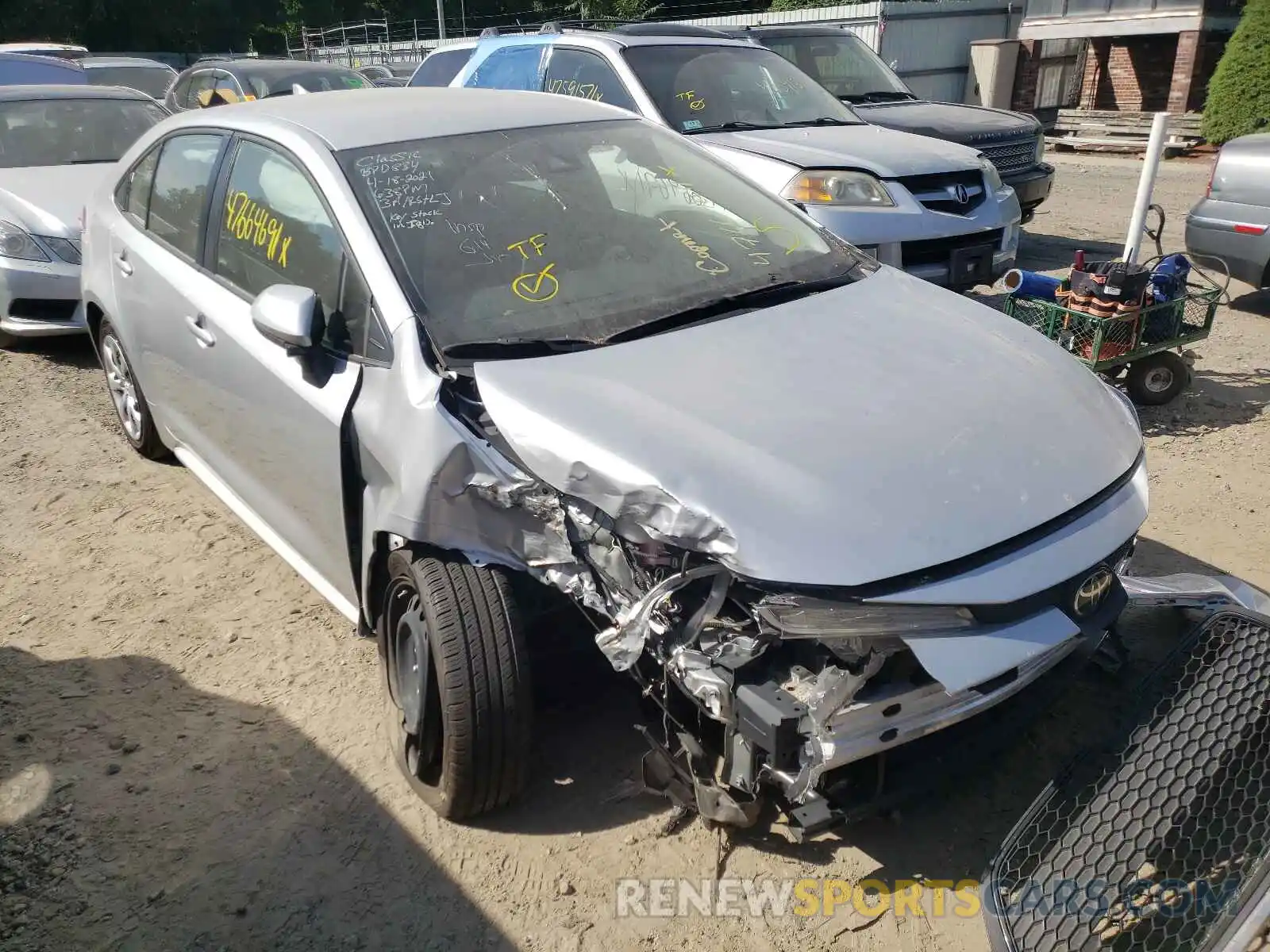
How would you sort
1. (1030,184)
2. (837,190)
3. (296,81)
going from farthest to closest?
(296,81)
(1030,184)
(837,190)

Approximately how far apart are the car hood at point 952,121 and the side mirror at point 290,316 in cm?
617

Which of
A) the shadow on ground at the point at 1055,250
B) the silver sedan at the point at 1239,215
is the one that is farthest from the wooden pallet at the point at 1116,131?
the silver sedan at the point at 1239,215

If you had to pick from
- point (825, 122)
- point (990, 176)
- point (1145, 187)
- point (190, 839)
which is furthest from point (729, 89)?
point (190, 839)

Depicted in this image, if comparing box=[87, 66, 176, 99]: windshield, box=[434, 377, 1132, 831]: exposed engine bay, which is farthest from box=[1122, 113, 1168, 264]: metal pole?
box=[87, 66, 176, 99]: windshield

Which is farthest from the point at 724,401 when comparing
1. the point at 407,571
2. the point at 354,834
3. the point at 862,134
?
the point at 862,134

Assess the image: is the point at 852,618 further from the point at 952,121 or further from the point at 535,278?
the point at 952,121

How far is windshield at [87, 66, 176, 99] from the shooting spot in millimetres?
14781

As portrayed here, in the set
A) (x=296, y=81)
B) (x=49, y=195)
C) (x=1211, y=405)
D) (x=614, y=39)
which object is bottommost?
(x=1211, y=405)

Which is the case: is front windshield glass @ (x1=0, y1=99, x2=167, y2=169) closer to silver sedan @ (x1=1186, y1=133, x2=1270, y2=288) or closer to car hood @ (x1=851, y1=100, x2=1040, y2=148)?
car hood @ (x1=851, y1=100, x2=1040, y2=148)

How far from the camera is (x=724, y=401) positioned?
2467 mm

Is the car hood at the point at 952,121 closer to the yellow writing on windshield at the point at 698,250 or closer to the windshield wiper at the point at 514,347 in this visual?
the yellow writing on windshield at the point at 698,250

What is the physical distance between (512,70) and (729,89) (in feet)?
5.39

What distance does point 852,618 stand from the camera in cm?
206

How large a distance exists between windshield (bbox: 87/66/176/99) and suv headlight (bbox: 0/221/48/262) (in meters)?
9.93
